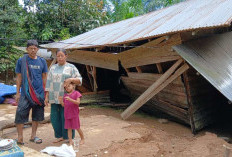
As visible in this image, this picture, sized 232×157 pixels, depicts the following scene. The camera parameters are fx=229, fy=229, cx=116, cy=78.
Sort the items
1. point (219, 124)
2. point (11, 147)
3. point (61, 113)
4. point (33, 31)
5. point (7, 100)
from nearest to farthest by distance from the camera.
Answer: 1. point (11, 147)
2. point (61, 113)
3. point (219, 124)
4. point (7, 100)
5. point (33, 31)

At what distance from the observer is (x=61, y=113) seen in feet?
12.5

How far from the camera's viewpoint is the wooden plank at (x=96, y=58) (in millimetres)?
6941

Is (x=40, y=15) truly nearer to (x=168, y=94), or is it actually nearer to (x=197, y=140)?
(x=168, y=94)

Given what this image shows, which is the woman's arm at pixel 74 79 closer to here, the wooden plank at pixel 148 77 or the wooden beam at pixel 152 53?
the wooden beam at pixel 152 53

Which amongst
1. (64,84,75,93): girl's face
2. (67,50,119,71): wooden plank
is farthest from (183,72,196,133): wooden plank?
(64,84,75,93): girl's face

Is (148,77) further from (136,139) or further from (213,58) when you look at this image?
(136,139)

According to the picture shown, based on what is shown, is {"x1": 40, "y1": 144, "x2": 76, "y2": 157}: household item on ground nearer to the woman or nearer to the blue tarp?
the woman

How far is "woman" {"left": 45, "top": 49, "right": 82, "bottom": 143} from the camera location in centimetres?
368

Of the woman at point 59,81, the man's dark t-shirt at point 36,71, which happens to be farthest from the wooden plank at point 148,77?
the man's dark t-shirt at point 36,71

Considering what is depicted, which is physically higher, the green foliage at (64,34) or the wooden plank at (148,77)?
the green foliage at (64,34)

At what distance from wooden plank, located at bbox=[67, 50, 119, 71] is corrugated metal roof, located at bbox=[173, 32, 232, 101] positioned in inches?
99.6

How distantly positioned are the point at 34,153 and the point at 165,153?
217 centimetres

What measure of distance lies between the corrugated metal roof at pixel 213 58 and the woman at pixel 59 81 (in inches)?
88.1

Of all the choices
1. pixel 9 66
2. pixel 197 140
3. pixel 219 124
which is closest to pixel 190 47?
pixel 197 140
